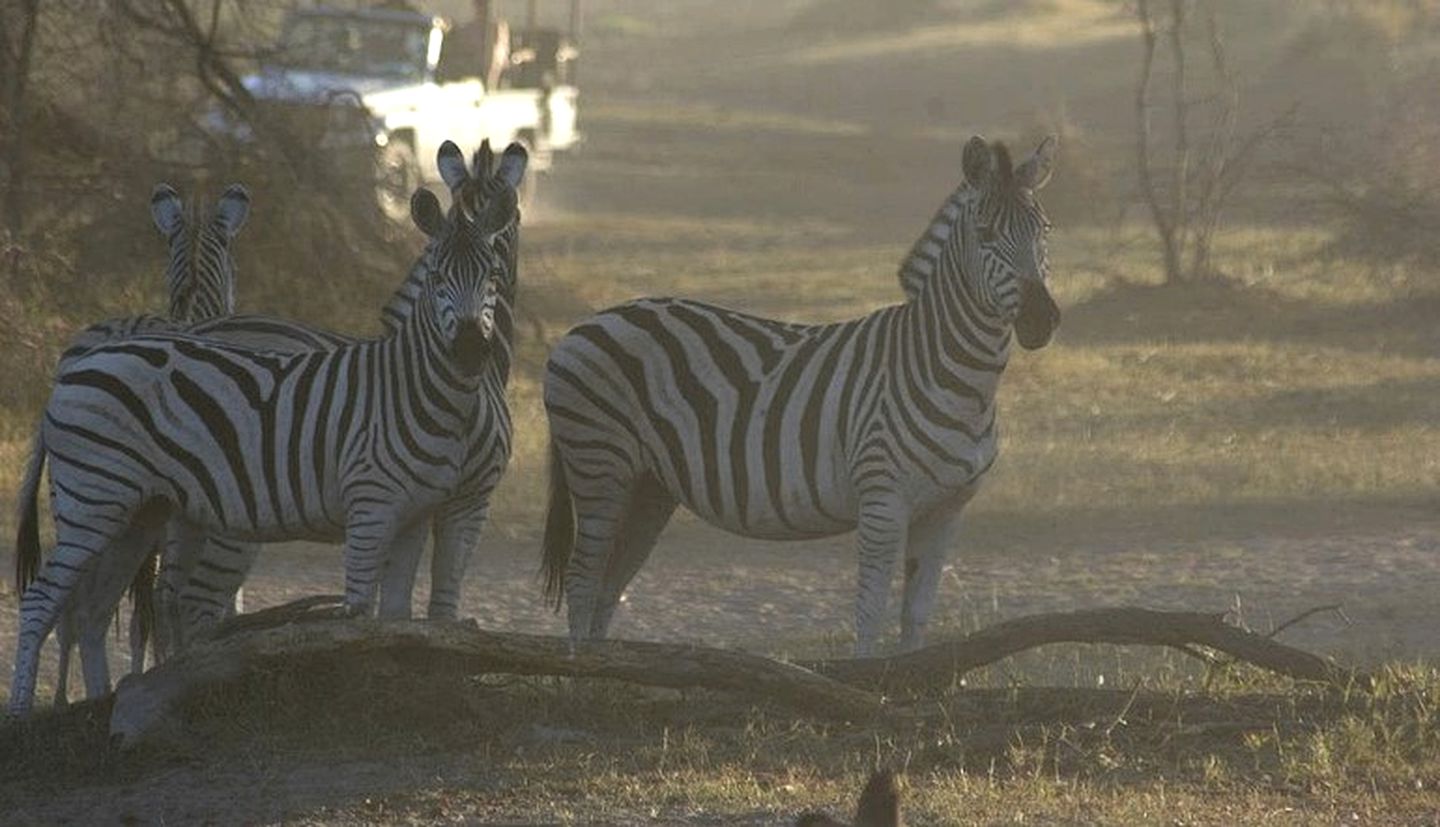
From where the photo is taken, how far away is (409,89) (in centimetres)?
2855

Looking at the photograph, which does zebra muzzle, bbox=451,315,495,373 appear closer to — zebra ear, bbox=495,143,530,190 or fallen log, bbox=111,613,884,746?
zebra ear, bbox=495,143,530,190

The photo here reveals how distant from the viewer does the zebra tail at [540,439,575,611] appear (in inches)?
404

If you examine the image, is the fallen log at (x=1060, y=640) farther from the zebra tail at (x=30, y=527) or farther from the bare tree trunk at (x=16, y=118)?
the bare tree trunk at (x=16, y=118)

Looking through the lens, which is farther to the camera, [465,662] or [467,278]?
[467,278]

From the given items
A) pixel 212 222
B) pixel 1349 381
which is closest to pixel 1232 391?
pixel 1349 381

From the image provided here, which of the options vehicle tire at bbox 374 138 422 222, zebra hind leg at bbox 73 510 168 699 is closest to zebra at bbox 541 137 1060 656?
zebra hind leg at bbox 73 510 168 699

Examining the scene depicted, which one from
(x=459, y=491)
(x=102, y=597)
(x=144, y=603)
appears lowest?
(x=144, y=603)

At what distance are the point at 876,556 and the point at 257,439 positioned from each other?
6.69ft

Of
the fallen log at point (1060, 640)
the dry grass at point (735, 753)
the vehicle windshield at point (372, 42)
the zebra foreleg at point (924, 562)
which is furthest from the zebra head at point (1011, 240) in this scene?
the vehicle windshield at point (372, 42)

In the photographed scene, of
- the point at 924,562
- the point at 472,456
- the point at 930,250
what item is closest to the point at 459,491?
the point at 472,456

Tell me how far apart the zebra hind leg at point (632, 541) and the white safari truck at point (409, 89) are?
28.9 feet

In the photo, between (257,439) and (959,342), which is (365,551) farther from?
(959,342)

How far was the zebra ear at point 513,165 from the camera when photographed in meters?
9.08

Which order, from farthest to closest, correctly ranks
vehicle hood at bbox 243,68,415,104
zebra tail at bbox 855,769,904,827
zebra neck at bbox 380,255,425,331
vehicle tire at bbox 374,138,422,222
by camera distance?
vehicle tire at bbox 374,138,422,222, vehicle hood at bbox 243,68,415,104, zebra neck at bbox 380,255,425,331, zebra tail at bbox 855,769,904,827
